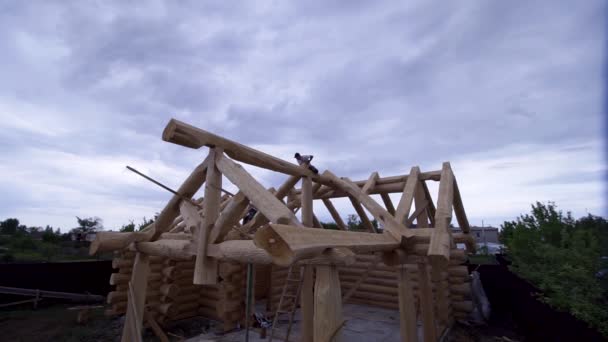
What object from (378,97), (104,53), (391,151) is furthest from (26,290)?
(391,151)

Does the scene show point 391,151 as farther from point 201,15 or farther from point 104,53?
point 104,53

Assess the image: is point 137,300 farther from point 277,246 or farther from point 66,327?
point 66,327

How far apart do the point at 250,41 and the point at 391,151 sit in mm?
8328

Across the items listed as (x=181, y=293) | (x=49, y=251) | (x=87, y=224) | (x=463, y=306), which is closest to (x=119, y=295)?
(x=181, y=293)

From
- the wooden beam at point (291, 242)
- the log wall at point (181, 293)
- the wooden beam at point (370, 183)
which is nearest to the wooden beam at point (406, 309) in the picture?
the wooden beam at point (370, 183)

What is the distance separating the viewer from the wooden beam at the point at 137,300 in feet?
16.1

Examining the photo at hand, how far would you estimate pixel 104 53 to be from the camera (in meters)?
6.86

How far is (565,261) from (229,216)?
877 cm

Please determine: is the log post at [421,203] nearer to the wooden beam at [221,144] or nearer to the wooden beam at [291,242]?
the wooden beam at [221,144]

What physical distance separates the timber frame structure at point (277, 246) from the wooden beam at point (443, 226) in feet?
0.06

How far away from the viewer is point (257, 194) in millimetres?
3336

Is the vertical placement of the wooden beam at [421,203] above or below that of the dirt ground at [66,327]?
above

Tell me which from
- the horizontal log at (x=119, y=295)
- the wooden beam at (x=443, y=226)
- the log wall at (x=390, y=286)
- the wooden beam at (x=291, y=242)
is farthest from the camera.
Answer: the log wall at (x=390, y=286)

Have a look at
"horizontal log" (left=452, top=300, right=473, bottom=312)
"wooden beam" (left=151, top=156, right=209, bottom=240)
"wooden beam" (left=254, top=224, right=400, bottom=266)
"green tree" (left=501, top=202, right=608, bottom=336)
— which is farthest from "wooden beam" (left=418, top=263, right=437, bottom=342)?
"wooden beam" (left=151, top=156, right=209, bottom=240)
